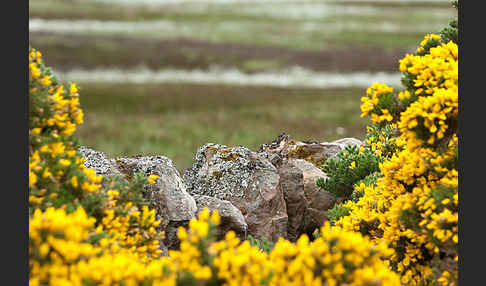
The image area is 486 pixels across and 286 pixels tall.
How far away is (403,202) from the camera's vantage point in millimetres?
7055

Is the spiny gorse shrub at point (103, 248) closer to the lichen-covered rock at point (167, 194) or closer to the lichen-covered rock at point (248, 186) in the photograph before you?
the lichen-covered rock at point (167, 194)

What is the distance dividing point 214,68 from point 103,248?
167 feet

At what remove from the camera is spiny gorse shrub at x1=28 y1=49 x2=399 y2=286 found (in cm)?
517

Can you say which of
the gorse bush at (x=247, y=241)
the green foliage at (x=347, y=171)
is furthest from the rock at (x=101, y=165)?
the green foliage at (x=347, y=171)

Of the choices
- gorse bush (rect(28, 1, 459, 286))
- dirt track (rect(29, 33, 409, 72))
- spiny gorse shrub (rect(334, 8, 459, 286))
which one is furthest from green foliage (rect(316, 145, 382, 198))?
dirt track (rect(29, 33, 409, 72))

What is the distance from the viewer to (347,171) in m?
10.7

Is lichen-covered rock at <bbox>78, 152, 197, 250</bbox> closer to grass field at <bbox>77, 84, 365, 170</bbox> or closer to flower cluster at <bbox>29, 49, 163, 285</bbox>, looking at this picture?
flower cluster at <bbox>29, 49, 163, 285</bbox>

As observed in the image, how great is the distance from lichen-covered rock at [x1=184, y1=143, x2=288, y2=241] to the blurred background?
364cm

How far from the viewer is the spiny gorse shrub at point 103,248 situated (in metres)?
5.17

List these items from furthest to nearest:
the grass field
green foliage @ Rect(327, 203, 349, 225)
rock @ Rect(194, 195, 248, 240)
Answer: the grass field
green foliage @ Rect(327, 203, 349, 225)
rock @ Rect(194, 195, 248, 240)

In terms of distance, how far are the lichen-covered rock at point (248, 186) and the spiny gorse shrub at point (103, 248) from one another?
341cm

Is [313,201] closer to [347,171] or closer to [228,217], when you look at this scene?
[347,171]

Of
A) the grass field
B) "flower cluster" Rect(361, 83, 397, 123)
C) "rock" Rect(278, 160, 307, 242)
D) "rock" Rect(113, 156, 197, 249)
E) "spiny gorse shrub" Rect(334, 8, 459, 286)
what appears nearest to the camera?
"spiny gorse shrub" Rect(334, 8, 459, 286)

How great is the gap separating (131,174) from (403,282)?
498cm
